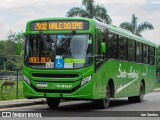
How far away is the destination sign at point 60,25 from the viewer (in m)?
18.2

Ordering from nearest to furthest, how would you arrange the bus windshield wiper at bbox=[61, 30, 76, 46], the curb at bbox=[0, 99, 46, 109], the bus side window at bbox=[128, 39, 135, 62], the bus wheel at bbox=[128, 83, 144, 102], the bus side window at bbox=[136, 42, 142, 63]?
1. the bus windshield wiper at bbox=[61, 30, 76, 46]
2. the curb at bbox=[0, 99, 46, 109]
3. the bus side window at bbox=[128, 39, 135, 62]
4. the bus side window at bbox=[136, 42, 142, 63]
5. the bus wheel at bbox=[128, 83, 144, 102]

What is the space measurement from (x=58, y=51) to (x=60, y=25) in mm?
1011

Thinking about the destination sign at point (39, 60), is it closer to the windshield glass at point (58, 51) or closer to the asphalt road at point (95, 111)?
the windshield glass at point (58, 51)

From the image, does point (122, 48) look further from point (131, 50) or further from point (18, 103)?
point (18, 103)

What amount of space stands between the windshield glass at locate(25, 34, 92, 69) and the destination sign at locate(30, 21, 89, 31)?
32 centimetres

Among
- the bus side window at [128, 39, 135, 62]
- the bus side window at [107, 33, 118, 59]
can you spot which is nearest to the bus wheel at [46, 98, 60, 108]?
the bus side window at [107, 33, 118, 59]

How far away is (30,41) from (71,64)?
6.29ft

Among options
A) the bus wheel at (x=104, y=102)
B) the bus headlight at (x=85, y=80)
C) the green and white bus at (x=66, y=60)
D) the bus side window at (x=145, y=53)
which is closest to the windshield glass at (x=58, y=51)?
the green and white bus at (x=66, y=60)

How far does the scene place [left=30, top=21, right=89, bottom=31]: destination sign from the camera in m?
18.2

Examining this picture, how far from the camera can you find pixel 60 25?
18.3 meters

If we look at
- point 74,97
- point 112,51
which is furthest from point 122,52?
point 74,97

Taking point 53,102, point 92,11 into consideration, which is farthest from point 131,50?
point 92,11

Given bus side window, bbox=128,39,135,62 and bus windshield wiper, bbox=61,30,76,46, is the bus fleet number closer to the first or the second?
bus windshield wiper, bbox=61,30,76,46

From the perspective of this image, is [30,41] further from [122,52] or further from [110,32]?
[122,52]
